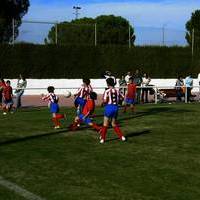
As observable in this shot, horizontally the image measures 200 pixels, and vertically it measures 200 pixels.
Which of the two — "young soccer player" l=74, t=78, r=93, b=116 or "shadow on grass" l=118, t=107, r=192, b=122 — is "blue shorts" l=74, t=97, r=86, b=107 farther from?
"shadow on grass" l=118, t=107, r=192, b=122

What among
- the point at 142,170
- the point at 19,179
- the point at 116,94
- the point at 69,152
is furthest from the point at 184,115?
the point at 19,179

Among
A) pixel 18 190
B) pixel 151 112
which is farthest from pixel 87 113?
pixel 18 190

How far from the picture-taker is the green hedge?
42.2m

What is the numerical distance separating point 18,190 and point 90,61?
35640 mm

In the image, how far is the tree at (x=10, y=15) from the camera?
42.8m

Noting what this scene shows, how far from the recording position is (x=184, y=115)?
23.5 metres

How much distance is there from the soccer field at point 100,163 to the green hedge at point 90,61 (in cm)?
2256

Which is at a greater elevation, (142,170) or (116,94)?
(116,94)

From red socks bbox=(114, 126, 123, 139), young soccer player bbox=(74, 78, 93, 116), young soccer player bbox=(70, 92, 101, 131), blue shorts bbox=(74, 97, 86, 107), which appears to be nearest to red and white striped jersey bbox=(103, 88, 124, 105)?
red socks bbox=(114, 126, 123, 139)

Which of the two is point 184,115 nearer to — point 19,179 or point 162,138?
point 162,138

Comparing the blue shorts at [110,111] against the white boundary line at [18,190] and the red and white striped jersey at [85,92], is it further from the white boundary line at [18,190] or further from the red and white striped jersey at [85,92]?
the white boundary line at [18,190]

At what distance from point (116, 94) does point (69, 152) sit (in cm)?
250

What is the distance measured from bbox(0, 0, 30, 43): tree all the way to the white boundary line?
109ft

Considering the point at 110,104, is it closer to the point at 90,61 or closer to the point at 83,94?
the point at 83,94
